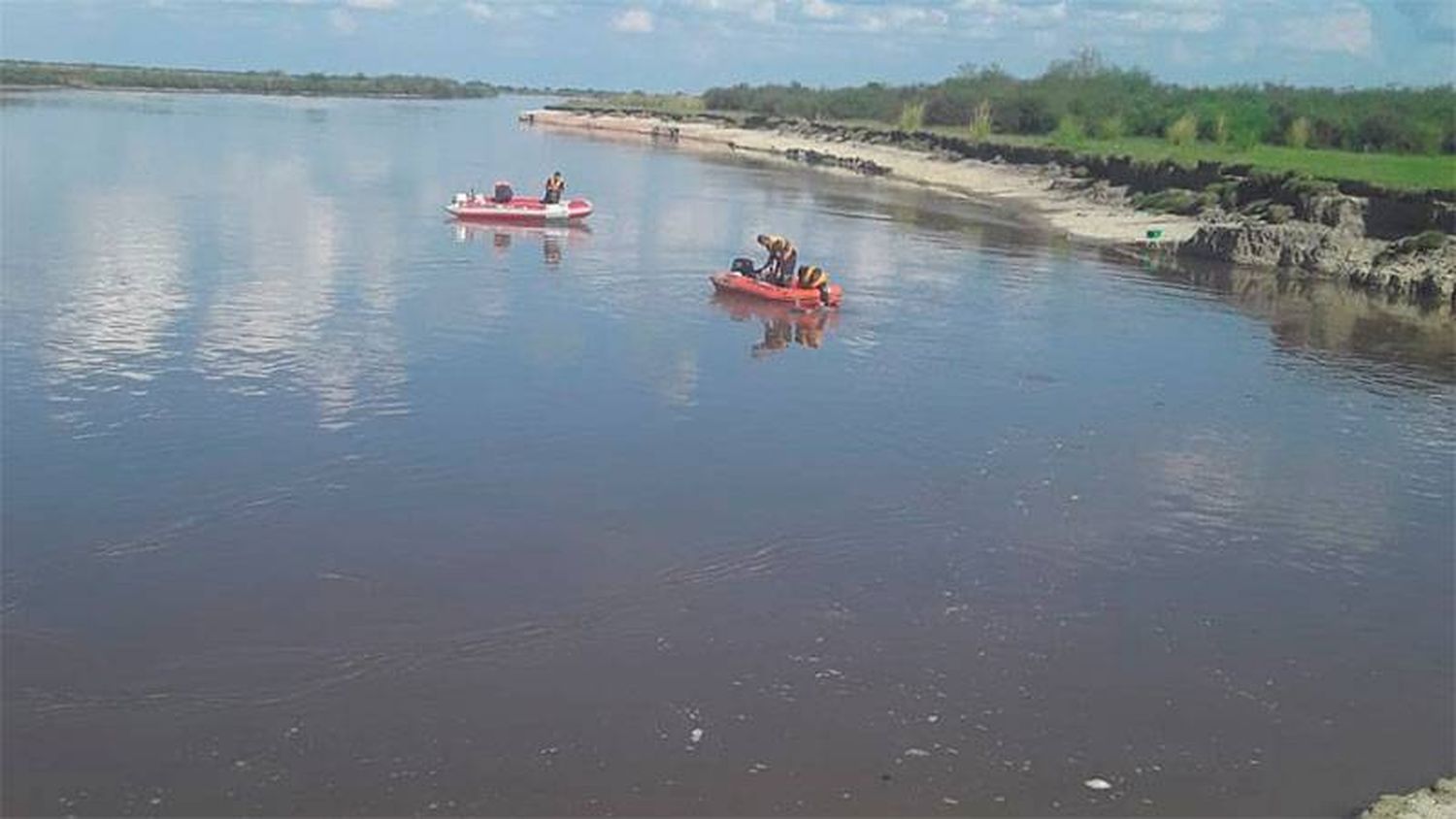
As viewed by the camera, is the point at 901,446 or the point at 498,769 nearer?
the point at 498,769

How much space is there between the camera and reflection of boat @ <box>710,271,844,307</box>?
25438mm

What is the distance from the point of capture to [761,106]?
14100 cm

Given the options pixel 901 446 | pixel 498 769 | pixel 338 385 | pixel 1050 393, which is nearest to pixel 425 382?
pixel 338 385

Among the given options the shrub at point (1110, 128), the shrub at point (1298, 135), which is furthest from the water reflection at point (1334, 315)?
the shrub at point (1110, 128)

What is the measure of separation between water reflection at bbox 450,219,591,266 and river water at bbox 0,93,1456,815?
526 centimetres

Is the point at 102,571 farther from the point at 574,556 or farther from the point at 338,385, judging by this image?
the point at 338,385

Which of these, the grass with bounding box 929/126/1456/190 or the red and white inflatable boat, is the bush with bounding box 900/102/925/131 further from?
the red and white inflatable boat

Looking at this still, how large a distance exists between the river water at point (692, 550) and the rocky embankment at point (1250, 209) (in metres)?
6.79

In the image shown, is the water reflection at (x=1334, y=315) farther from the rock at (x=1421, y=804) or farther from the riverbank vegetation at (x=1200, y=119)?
the rock at (x=1421, y=804)

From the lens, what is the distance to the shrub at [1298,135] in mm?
58344

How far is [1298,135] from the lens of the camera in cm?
5856

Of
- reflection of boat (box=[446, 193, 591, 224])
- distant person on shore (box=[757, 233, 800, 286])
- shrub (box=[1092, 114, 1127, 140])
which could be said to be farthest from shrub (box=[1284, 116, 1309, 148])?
distant person on shore (box=[757, 233, 800, 286])

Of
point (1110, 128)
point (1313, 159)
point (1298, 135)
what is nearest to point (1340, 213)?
point (1313, 159)

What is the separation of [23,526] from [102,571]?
1.47 metres
